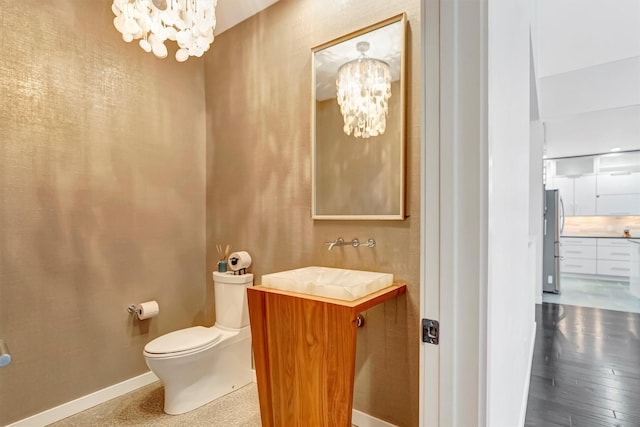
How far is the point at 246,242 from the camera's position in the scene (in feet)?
8.58

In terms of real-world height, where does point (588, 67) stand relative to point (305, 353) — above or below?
above

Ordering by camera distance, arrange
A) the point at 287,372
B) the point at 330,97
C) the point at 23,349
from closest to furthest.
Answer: the point at 287,372 < the point at 23,349 < the point at 330,97

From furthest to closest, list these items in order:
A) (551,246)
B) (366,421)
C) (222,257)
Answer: (551,246) < (222,257) < (366,421)

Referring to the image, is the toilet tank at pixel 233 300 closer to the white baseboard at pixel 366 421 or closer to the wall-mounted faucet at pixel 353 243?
the wall-mounted faucet at pixel 353 243

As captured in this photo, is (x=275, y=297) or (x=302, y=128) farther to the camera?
(x=302, y=128)

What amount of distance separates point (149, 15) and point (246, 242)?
1.55m

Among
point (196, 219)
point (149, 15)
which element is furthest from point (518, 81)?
point (196, 219)

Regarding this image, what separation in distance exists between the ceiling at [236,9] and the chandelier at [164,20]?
2.51 ft

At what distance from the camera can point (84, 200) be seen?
7.24 ft

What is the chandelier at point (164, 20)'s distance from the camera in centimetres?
176

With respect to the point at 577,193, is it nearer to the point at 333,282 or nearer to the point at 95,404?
the point at 333,282

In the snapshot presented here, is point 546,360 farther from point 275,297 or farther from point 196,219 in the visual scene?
point 196,219

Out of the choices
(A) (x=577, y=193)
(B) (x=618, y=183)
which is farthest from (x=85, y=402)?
(B) (x=618, y=183)

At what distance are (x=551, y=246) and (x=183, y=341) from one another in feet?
18.9
